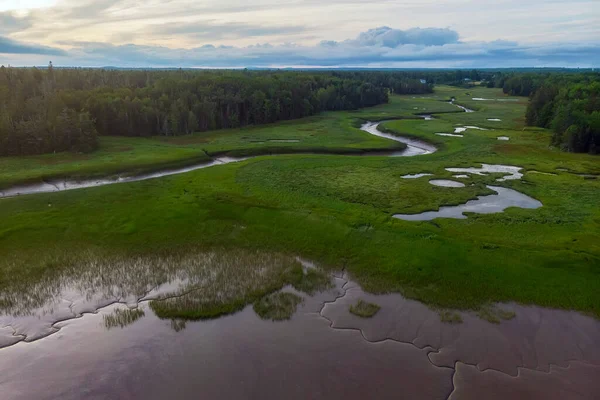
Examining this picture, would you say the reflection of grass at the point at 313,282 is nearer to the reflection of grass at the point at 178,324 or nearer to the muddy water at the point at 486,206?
the reflection of grass at the point at 178,324

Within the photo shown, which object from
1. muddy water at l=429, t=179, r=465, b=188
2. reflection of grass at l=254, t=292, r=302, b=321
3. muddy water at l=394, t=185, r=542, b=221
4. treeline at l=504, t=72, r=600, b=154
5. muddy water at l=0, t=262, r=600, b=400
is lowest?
muddy water at l=0, t=262, r=600, b=400

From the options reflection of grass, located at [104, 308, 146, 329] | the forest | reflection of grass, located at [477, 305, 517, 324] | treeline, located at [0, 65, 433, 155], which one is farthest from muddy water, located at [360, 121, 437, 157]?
reflection of grass, located at [104, 308, 146, 329]

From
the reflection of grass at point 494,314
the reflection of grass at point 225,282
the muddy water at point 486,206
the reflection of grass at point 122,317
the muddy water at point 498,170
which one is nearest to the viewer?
the reflection of grass at point 122,317

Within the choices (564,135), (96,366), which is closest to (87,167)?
(96,366)

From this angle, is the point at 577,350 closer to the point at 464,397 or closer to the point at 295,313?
the point at 464,397

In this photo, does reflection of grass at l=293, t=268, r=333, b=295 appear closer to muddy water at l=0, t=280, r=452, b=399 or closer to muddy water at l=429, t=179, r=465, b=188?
muddy water at l=0, t=280, r=452, b=399

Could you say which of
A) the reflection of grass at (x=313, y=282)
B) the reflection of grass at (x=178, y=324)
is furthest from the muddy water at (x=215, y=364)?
the reflection of grass at (x=313, y=282)
